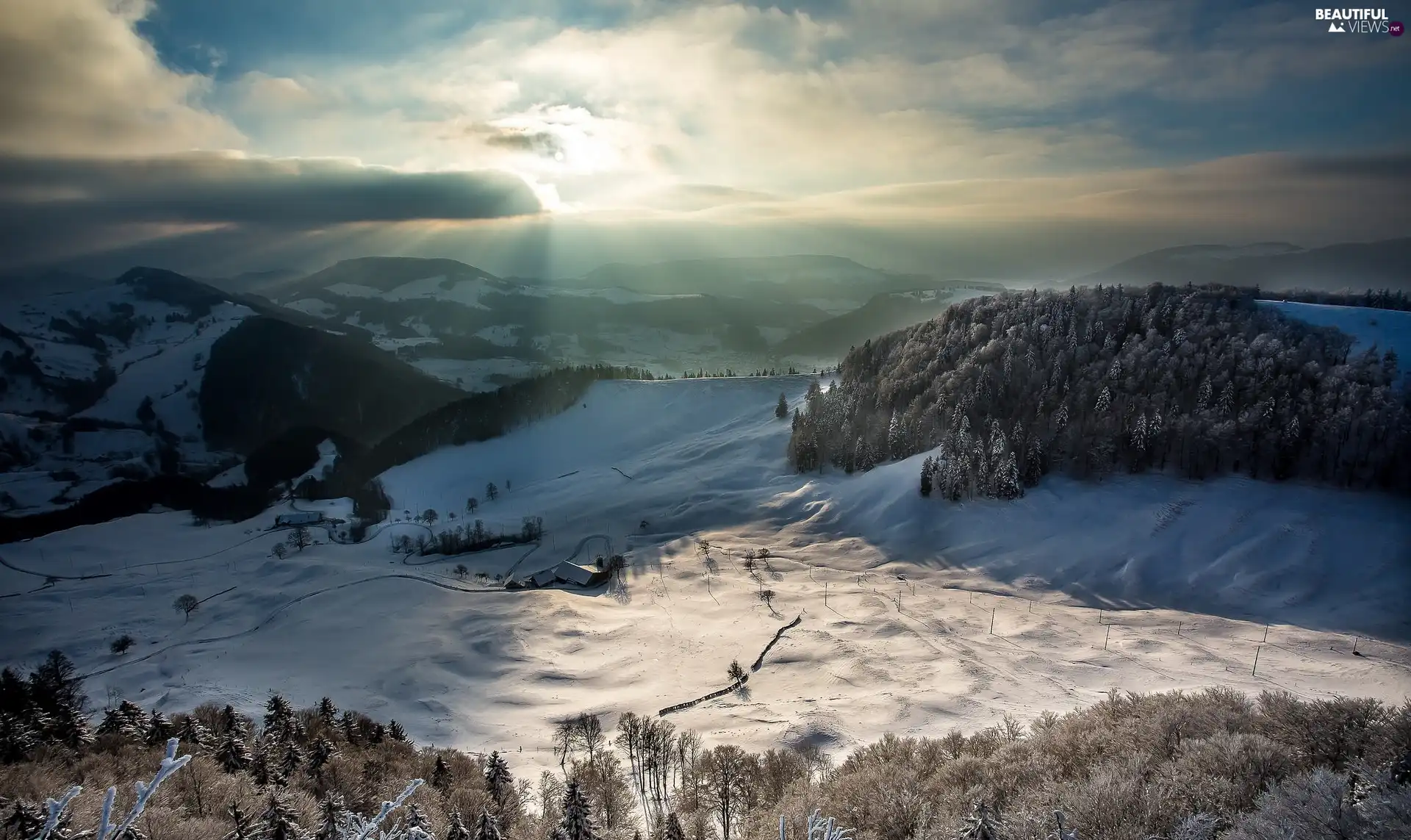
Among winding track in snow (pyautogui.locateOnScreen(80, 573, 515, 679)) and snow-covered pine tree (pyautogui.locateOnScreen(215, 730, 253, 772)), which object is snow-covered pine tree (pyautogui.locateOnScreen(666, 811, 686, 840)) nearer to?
snow-covered pine tree (pyautogui.locateOnScreen(215, 730, 253, 772))

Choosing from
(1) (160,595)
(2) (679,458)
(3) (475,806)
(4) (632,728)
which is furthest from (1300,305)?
(1) (160,595)

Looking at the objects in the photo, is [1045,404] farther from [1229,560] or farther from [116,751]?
[116,751]

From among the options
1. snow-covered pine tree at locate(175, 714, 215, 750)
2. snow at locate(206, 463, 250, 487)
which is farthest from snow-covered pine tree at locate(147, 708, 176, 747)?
snow at locate(206, 463, 250, 487)

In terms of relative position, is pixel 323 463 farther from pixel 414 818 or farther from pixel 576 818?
pixel 414 818

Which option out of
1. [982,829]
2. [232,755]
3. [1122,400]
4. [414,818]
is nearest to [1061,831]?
[982,829]

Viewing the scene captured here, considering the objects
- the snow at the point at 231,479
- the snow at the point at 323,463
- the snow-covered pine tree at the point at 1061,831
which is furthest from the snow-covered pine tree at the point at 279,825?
the snow at the point at 231,479
